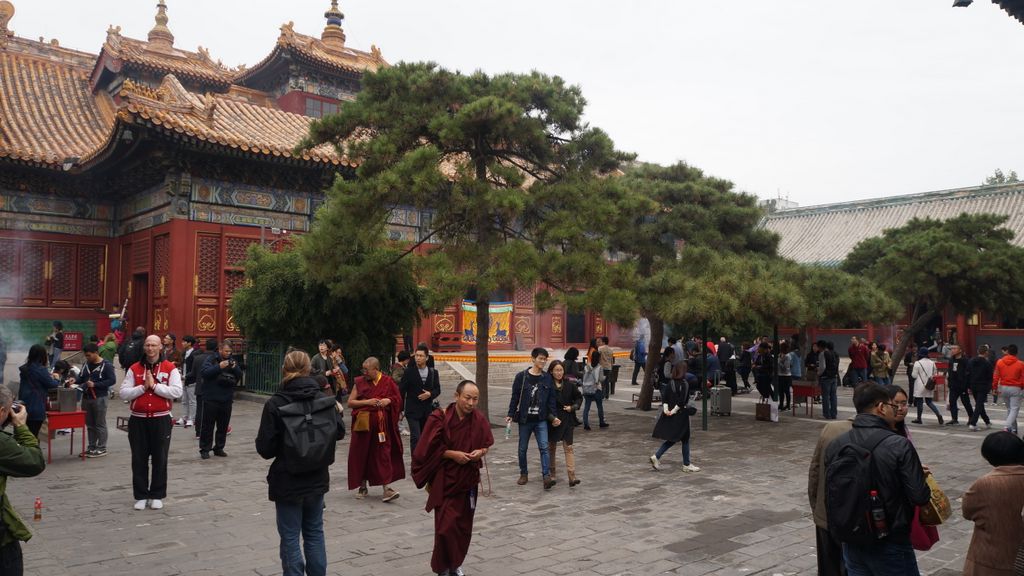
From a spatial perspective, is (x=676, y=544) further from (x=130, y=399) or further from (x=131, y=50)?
(x=131, y=50)

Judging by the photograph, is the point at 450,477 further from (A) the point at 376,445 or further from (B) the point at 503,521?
(A) the point at 376,445

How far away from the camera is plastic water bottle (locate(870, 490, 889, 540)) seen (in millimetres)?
3387

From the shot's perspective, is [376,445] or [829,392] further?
[829,392]

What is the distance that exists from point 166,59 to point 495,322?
14147mm

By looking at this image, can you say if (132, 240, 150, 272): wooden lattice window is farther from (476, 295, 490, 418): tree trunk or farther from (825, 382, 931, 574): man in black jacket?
(825, 382, 931, 574): man in black jacket

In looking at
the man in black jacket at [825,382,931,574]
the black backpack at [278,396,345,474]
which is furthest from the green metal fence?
the man in black jacket at [825,382,931,574]

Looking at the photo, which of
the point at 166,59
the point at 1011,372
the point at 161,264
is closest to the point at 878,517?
the point at 1011,372

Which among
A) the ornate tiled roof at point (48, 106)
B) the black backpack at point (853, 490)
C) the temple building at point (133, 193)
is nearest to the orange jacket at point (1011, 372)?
the temple building at point (133, 193)

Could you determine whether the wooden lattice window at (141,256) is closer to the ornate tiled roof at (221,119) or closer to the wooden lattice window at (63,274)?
the wooden lattice window at (63,274)

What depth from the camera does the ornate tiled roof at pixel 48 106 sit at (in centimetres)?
1833

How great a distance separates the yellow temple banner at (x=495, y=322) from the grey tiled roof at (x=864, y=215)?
1274cm

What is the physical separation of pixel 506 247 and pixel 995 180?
5715 centimetres

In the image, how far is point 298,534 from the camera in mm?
4441

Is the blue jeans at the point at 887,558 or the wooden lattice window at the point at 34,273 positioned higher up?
the wooden lattice window at the point at 34,273
